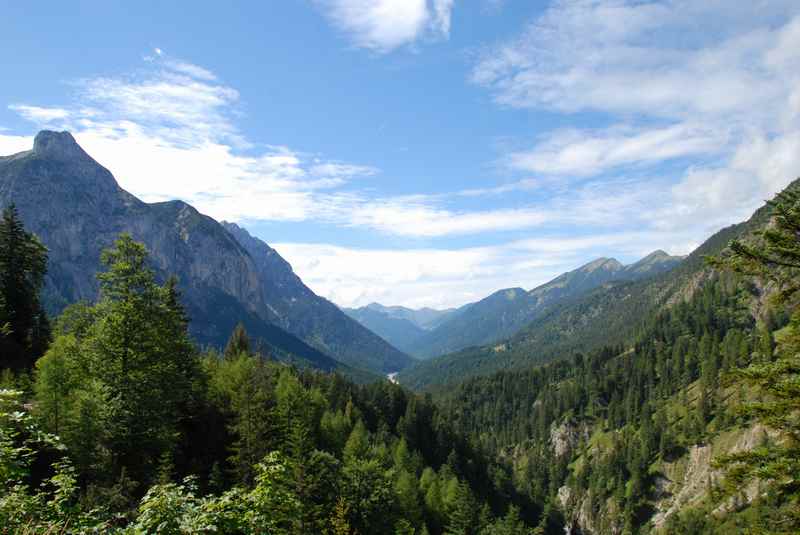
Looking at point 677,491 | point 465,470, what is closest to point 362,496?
point 465,470

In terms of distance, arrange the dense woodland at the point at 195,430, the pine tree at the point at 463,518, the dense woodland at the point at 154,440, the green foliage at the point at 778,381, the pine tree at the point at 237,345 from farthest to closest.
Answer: the pine tree at the point at 237,345 → the pine tree at the point at 463,518 → the green foliage at the point at 778,381 → the dense woodland at the point at 195,430 → the dense woodland at the point at 154,440

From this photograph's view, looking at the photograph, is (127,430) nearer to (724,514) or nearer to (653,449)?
(724,514)

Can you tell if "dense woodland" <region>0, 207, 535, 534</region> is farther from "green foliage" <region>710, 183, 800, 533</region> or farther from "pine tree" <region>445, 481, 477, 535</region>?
"green foliage" <region>710, 183, 800, 533</region>

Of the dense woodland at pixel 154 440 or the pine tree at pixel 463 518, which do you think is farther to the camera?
the pine tree at pixel 463 518

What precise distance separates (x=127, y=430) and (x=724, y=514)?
176521mm

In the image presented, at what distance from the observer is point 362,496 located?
50031 mm

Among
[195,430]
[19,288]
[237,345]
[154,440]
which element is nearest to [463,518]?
[195,430]

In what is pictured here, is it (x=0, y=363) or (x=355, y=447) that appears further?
(x=355, y=447)

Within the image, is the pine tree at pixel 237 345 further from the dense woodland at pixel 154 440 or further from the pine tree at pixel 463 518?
the pine tree at pixel 463 518

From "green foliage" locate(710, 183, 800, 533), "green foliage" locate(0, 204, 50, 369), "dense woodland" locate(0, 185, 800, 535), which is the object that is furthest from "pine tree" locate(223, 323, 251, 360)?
"green foliage" locate(710, 183, 800, 533)

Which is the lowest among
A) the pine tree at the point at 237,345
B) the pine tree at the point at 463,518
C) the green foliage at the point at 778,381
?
the pine tree at the point at 463,518

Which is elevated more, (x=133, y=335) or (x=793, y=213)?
(x=793, y=213)

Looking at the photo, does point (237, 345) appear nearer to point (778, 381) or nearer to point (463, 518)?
point (463, 518)

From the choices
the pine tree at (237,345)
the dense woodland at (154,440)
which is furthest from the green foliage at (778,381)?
the pine tree at (237,345)
